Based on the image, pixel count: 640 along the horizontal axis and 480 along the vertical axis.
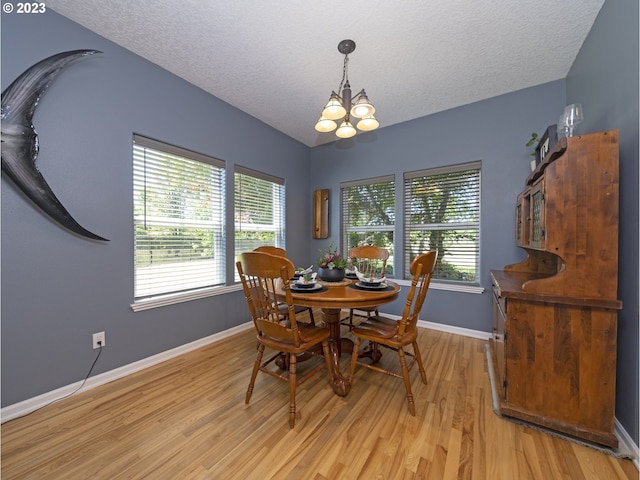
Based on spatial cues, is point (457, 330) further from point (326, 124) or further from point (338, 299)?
point (326, 124)

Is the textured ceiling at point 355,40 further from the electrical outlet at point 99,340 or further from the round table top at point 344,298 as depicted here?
the electrical outlet at point 99,340

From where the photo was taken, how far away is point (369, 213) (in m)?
3.73

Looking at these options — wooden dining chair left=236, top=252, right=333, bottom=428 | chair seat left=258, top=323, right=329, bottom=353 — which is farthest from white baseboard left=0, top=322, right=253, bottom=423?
chair seat left=258, top=323, right=329, bottom=353

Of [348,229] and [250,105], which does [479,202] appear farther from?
[250,105]

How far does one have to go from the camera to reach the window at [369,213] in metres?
3.55

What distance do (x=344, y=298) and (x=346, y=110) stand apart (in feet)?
4.83

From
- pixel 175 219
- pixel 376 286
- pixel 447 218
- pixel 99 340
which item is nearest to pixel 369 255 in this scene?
pixel 376 286

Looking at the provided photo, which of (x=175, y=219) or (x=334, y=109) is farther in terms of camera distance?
(x=175, y=219)

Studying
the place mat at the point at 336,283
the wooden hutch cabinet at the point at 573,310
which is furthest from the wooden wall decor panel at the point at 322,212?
the wooden hutch cabinet at the point at 573,310

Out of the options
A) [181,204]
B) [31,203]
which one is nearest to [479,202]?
[181,204]

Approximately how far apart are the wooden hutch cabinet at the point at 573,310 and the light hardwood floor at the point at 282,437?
7.2 inches

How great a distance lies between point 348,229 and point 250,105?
85.4 inches

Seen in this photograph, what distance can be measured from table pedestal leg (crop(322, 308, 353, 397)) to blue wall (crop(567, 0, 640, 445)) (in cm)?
155

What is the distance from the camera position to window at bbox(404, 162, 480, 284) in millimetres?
2973
